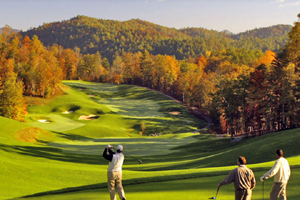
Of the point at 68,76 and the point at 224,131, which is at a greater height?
the point at 68,76

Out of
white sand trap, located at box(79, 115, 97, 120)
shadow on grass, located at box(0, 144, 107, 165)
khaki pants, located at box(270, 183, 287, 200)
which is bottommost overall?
white sand trap, located at box(79, 115, 97, 120)

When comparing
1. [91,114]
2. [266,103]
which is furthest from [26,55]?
[266,103]

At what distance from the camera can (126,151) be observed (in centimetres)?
5356

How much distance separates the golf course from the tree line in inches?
266

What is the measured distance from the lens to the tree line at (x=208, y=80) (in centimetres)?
5778

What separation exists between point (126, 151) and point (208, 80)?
68.9m

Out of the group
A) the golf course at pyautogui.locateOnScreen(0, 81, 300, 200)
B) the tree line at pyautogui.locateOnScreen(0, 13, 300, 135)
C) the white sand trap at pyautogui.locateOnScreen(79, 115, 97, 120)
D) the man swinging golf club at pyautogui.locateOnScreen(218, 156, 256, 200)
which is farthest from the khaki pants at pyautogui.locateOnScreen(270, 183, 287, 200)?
the white sand trap at pyautogui.locateOnScreen(79, 115, 97, 120)

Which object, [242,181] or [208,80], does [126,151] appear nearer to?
[242,181]

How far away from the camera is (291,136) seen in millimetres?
34750

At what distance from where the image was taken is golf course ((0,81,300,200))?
18.2m

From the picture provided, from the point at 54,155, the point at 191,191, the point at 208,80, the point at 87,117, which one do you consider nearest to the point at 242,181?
the point at 191,191

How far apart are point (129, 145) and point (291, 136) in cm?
3239

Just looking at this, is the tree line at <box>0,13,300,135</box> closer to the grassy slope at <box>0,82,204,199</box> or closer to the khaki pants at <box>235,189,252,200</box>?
the grassy slope at <box>0,82,204,199</box>

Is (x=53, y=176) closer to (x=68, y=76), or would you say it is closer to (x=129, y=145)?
(x=129, y=145)
